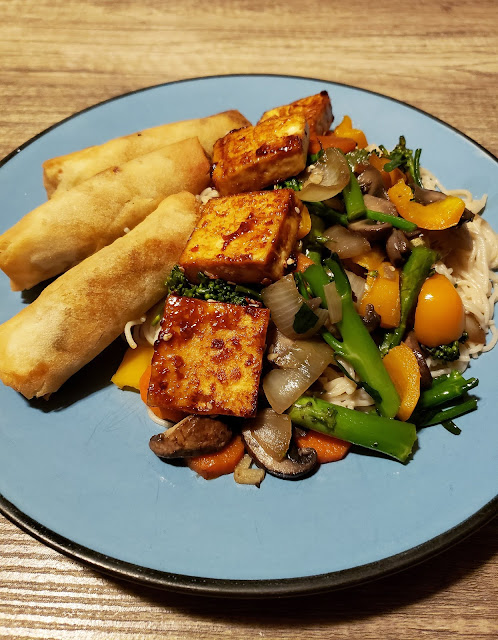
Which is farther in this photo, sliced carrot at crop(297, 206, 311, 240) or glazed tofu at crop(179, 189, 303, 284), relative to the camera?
sliced carrot at crop(297, 206, 311, 240)

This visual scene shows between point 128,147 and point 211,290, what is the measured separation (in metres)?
1.71

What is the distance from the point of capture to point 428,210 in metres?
3.50

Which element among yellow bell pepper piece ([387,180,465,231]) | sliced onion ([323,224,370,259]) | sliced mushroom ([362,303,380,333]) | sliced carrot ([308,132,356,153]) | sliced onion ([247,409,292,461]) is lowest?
sliced onion ([247,409,292,461])

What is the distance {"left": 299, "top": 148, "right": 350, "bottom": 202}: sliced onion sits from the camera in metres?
3.44

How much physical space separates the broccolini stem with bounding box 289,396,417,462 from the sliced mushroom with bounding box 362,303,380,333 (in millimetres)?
571

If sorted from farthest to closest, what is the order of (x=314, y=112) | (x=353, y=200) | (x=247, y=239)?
(x=314, y=112) < (x=353, y=200) < (x=247, y=239)

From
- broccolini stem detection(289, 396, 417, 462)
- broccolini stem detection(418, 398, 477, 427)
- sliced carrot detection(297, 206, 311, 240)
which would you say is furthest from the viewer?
sliced carrot detection(297, 206, 311, 240)

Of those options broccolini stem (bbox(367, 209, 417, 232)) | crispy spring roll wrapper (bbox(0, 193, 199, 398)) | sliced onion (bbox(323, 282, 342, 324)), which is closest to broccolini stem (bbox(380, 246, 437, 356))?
broccolini stem (bbox(367, 209, 417, 232))

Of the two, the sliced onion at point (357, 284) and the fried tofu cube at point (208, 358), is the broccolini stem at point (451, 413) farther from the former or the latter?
the fried tofu cube at point (208, 358)

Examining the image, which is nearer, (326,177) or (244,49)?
(326,177)

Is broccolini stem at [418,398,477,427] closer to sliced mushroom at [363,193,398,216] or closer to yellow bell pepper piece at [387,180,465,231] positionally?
yellow bell pepper piece at [387,180,465,231]

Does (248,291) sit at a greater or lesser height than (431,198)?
lesser

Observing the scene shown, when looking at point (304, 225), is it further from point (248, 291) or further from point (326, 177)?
point (248, 291)

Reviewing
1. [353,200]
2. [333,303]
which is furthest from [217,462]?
[353,200]
